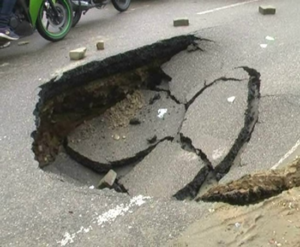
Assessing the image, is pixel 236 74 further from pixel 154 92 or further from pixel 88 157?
pixel 88 157

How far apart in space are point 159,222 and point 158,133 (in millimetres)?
2693

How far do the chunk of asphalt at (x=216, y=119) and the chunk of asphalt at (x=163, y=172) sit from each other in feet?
0.54

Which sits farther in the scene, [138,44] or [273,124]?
[138,44]

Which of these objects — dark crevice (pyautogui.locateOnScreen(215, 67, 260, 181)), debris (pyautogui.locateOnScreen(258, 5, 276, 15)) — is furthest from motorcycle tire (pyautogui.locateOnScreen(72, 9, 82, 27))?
dark crevice (pyautogui.locateOnScreen(215, 67, 260, 181))

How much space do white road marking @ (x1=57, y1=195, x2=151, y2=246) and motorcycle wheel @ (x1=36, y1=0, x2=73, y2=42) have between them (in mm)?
4289

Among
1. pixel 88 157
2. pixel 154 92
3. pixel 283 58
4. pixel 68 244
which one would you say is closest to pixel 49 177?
pixel 68 244

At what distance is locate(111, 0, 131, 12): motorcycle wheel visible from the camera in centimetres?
876

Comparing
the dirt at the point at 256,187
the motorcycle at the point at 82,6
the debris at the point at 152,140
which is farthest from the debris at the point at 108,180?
the motorcycle at the point at 82,6

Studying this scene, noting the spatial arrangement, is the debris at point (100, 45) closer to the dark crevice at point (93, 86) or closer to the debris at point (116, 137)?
the dark crevice at point (93, 86)

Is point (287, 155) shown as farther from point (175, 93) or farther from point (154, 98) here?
point (154, 98)

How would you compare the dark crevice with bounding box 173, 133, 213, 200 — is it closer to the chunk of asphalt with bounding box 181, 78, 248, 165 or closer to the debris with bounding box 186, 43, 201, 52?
the chunk of asphalt with bounding box 181, 78, 248, 165

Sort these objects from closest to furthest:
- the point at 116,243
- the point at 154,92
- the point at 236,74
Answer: the point at 116,243
the point at 236,74
the point at 154,92

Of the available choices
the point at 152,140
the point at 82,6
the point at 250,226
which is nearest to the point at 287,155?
the point at 250,226

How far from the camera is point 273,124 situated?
4.54 metres
